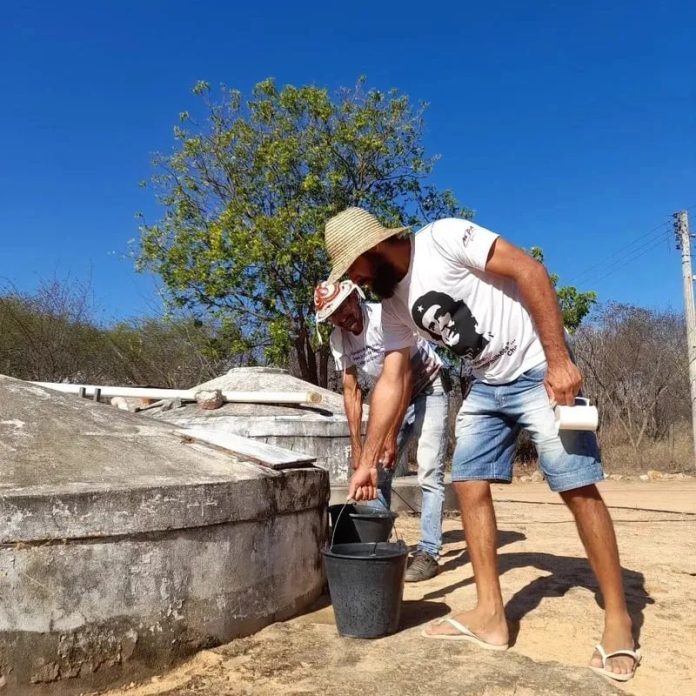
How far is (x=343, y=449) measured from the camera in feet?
22.8

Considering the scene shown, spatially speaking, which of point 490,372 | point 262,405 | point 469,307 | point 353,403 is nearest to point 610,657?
point 490,372

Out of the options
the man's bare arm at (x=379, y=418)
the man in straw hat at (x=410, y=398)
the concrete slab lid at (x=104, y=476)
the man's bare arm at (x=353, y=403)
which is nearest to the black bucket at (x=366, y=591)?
the man's bare arm at (x=379, y=418)

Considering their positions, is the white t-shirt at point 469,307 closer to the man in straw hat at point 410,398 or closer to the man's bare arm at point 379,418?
the man's bare arm at point 379,418

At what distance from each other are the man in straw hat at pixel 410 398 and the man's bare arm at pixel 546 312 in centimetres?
146

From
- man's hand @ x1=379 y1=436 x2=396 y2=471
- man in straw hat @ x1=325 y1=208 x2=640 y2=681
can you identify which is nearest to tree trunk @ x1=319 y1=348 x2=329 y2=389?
man's hand @ x1=379 y1=436 x2=396 y2=471

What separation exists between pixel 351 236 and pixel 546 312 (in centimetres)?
84

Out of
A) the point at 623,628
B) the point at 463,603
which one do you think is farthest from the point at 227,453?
the point at 623,628

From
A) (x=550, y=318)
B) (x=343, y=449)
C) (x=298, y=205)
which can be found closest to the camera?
(x=550, y=318)

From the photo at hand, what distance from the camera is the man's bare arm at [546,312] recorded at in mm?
2775

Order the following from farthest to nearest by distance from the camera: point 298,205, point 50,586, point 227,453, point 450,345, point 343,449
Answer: point 298,205 → point 343,449 → point 227,453 → point 450,345 → point 50,586

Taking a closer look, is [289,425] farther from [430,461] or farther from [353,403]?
[430,461]

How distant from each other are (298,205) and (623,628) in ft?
34.5

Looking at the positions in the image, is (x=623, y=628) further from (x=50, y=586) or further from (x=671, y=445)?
(x=671, y=445)

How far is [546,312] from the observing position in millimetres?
2771
